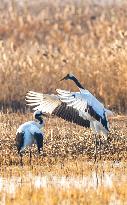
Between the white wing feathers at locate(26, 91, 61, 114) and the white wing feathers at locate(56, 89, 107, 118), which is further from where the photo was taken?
the white wing feathers at locate(26, 91, 61, 114)

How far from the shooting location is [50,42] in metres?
22.9

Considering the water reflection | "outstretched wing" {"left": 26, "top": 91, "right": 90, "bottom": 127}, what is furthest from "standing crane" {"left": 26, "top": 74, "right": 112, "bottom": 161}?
the water reflection

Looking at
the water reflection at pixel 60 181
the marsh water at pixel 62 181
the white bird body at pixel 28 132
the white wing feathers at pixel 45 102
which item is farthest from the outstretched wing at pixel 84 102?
the water reflection at pixel 60 181

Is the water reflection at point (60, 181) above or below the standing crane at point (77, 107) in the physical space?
below

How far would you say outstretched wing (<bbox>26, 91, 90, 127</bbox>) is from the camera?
10656mm

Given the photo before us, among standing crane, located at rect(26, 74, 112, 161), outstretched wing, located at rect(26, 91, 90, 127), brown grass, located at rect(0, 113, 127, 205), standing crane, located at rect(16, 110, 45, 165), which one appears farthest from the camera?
outstretched wing, located at rect(26, 91, 90, 127)

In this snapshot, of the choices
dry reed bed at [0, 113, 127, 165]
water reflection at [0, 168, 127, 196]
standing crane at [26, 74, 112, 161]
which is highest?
standing crane at [26, 74, 112, 161]

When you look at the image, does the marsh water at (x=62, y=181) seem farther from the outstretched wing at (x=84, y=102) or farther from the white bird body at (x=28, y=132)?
the outstretched wing at (x=84, y=102)

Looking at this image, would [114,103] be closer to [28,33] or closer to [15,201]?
[15,201]

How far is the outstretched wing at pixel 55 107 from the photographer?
10.7 meters

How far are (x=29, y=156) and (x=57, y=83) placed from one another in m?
5.58

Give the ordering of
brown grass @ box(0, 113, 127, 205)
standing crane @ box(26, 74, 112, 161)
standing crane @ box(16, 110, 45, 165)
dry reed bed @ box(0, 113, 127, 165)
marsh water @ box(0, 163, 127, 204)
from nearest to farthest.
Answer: brown grass @ box(0, 113, 127, 205) < marsh water @ box(0, 163, 127, 204) < standing crane @ box(16, 110, 45, 165) < standing crane @ box(26, 74, 112, 161) < dry reed bed @ box(0, 113, 127, 165)

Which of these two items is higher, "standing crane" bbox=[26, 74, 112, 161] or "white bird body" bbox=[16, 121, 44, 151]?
"standing crane" bbox=[26, 74, 112, 161]

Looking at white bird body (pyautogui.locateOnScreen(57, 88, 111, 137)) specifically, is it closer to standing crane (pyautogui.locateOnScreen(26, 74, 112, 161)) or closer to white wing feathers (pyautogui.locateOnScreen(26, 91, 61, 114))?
standing crane (pyautogui.locateOnScreen(26, 74, 112, 161))
